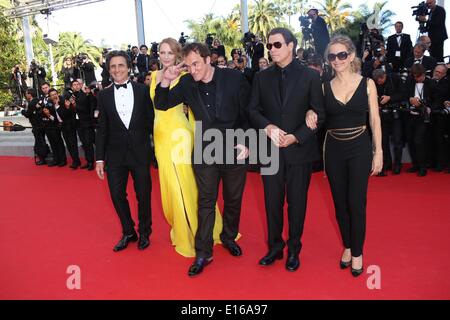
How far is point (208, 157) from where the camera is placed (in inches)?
123

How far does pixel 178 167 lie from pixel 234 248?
0.82 meters

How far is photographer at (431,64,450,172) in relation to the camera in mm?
5855

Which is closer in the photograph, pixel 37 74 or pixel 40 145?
pixel 40 145

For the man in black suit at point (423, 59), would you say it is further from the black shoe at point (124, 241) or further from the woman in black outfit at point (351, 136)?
the black shoe at point (124, 241)

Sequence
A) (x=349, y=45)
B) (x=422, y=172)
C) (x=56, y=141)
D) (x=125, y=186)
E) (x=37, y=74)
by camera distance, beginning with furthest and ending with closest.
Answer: (x=37, y=74) < (x=56, y=141) < (x=422, y=172) < (x=125, y=186) < (x=349, y=45)

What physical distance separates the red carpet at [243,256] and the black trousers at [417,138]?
62 centimetres

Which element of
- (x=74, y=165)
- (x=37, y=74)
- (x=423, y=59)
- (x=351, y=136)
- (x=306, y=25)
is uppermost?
(x=306, y=25)

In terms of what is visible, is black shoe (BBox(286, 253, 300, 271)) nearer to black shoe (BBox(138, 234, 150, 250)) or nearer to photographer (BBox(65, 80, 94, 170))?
black shoe (BBox(138, 234, 150, 250))

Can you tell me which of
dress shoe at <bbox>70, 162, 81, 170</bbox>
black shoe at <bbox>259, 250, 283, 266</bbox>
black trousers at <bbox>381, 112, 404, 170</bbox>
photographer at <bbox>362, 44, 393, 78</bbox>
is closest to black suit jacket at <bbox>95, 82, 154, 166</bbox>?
black shoe at <bbox>259, 250, 283, 266</bbox>

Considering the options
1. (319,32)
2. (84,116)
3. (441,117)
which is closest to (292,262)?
(441,117)

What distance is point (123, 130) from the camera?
3.49 meters

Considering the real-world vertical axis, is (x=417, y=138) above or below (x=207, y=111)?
below

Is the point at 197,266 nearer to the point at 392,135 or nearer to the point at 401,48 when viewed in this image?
the point at 392,135

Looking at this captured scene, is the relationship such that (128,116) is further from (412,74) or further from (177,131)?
(412,74)
